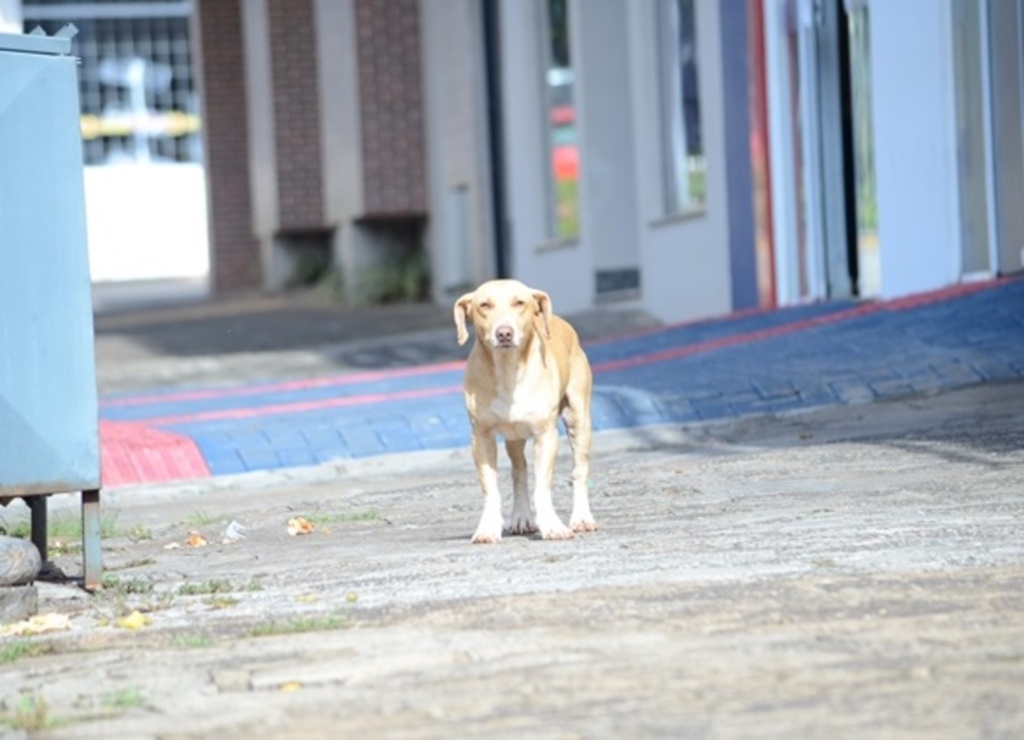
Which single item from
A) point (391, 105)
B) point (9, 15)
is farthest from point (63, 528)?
point (391, 105)

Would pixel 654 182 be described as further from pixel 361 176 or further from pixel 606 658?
pixel 606 658

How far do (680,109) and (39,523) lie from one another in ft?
38.5

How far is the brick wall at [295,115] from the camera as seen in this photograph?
3253 cm

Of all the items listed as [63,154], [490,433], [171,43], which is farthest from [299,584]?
[171,43]

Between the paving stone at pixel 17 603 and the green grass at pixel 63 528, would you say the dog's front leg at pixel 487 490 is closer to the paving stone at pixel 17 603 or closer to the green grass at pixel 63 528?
the paving stone at pixel 17 603

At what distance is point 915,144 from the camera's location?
15.3m

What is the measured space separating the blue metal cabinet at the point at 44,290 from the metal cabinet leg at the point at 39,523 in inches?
21.5

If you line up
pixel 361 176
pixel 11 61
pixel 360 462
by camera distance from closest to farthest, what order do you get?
1. pixel 11 61
2. pixel 360 462
3. pixel 361 176

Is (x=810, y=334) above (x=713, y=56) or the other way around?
the other way around

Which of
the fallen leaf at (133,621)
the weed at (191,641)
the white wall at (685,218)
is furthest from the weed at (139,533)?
the white wall at (685,218)

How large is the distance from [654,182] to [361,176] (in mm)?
9015

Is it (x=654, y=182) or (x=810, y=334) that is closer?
(x=810, y=334)

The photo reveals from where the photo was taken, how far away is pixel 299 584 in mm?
7230

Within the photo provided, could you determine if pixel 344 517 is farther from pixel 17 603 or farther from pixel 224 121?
pixel 224 121
